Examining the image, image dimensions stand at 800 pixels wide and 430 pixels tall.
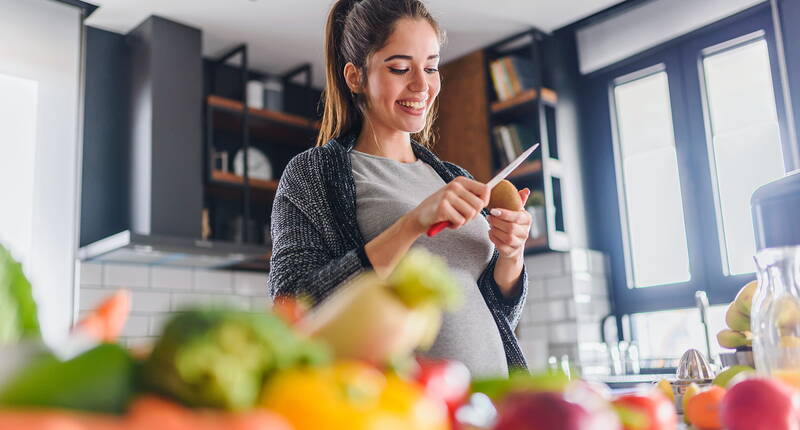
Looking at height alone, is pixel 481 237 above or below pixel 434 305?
above

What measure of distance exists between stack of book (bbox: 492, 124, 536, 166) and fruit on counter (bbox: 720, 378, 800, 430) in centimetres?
371

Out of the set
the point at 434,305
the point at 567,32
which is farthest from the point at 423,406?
the point at 567,32

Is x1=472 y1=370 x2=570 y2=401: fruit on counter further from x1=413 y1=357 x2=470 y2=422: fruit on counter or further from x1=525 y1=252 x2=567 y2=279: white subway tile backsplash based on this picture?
x1=525 y1=252 x2=567 y2=279: white subway tile backsplash

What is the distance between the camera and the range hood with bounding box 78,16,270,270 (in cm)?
376

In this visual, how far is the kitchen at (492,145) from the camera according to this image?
11.9 ft

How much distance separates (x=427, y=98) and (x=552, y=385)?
1145mm

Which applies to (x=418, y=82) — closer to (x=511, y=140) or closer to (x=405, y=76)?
(x=405, y=76)

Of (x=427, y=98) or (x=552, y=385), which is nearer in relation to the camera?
(x=552, y=385)

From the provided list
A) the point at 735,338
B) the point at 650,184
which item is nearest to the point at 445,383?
the point at 735,338

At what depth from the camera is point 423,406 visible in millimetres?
356

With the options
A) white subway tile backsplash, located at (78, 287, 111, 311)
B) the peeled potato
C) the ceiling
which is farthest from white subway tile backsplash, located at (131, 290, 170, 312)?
the peeled potato

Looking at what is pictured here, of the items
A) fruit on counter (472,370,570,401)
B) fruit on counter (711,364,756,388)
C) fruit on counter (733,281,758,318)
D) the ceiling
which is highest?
the ceiling

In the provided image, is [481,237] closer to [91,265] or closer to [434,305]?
[434,305]

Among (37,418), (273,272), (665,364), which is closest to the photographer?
(37,418)
